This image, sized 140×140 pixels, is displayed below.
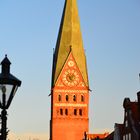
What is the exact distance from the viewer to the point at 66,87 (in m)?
104

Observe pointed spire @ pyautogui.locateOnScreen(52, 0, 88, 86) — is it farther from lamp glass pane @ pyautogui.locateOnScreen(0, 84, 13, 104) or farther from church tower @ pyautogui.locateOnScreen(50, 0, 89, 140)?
lamp glass pane @ pyautogui.locateOnScreen(0, 84, 13, 104)

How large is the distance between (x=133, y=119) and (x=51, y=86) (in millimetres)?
58606

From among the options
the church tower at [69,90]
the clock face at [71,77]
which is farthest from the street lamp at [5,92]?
the clock face at [71,77]

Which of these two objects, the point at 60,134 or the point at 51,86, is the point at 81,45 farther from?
the point at 60,134

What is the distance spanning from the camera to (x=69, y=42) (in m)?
108

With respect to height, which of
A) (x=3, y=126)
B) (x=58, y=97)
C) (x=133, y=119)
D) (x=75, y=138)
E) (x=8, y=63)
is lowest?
(x=3, y=126)

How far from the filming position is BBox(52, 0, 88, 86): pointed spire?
343 ft

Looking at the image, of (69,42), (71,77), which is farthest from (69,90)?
(69,42)

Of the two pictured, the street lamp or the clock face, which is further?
the clock face

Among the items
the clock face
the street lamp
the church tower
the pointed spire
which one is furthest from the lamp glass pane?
the clock face

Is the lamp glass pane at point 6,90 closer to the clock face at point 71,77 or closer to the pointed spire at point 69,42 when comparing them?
the pointed spire at point 69,42

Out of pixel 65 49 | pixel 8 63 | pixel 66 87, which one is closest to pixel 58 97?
pixel 66 87

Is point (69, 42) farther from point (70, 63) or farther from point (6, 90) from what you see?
point (6, 90)

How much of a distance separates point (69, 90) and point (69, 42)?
32.2ft
